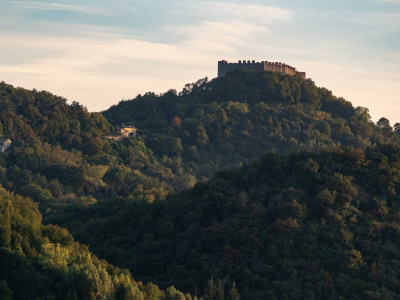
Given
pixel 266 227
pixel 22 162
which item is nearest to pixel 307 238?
pixel 266 227

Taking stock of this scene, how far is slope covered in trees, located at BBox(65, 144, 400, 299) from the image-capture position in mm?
37094

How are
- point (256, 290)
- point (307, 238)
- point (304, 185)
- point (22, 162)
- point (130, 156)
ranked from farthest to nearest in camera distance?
point (130, 156) → point (22, 162) → point (304, 185) → point (307, 238) → point (256, 290)

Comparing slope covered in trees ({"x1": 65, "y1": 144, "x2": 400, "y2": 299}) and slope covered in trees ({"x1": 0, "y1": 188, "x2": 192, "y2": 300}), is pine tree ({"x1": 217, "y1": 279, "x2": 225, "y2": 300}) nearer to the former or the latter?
slope covered in trees ({"x1": 65, "y1": 144, "x2": 400, "y2": 299})

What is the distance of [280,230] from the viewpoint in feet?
131

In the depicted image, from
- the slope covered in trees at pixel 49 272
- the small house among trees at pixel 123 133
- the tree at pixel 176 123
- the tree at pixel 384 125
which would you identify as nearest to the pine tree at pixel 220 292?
the slope covered in trees at pixel 49 272

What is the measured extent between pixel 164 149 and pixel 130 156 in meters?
5.84

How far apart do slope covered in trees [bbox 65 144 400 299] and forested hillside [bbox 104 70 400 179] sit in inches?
1616

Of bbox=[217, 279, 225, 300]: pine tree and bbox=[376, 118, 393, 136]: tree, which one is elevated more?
bbox=[376, 118, 393, 136]: tree

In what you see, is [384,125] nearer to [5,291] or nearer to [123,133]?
[123,133]

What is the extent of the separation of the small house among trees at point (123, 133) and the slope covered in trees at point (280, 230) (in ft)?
148

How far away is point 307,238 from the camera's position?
3944 centimetres

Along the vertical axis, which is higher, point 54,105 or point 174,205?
point 54,105

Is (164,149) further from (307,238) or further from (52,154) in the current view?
(307,238)

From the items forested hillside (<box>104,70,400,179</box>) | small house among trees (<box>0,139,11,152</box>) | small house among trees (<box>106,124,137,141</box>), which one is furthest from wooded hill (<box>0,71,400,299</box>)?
small house among trees (<box>106,124,137,141</box>)
